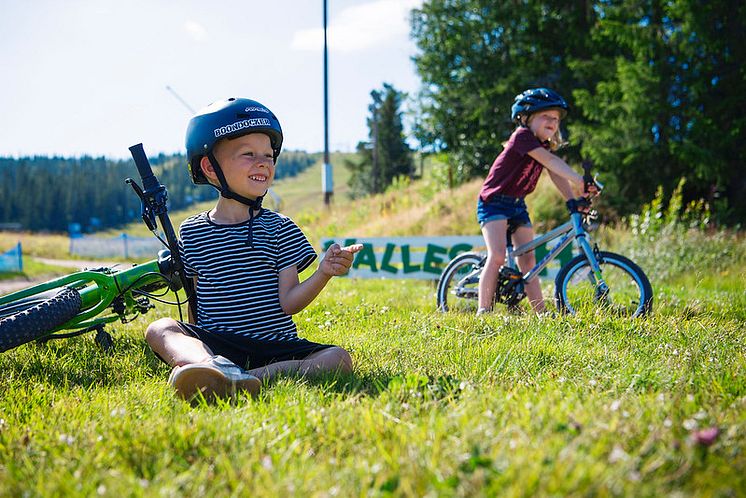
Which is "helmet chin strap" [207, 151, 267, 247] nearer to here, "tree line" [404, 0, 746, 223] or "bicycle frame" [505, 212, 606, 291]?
"bicycle frame" [505, 212, 606, 291]

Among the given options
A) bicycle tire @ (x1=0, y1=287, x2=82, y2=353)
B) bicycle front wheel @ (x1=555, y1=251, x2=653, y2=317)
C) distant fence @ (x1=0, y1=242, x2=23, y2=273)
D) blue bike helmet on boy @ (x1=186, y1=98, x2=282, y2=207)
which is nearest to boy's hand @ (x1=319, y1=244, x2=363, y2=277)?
blue bike helmet on boy @ (x1=186, y1=98, x2=282, y2=207)

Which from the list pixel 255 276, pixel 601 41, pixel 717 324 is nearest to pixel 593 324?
pixel 717 324

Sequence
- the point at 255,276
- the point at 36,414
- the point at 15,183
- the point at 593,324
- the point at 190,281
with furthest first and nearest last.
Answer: the point at 15,183
the point at 593,324
the point at 190,281
the point at 255,276
the point at 36,414

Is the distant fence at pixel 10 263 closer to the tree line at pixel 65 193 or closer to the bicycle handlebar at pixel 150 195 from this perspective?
the bicycle handlebar at pixel 150 195

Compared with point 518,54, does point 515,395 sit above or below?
below

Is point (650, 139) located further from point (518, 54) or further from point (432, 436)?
point (432, 436)

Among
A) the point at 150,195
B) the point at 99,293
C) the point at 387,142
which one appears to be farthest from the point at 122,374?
the point at 387,142

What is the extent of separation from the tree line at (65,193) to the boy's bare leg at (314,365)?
89526 mm

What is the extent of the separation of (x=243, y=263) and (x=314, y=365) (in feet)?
2.50

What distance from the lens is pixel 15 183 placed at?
102 m

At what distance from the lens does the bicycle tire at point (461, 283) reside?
5844 millimetres

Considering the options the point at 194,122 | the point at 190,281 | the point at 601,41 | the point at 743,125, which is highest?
the point at 601,41

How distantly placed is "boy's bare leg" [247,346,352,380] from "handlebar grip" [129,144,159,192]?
1519mm

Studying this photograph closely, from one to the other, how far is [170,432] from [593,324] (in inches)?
118
